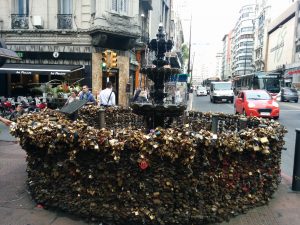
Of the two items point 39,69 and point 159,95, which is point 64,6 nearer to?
point 39,69

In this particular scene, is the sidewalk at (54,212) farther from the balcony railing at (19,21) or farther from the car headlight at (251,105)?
the balcony railing at (19,21)

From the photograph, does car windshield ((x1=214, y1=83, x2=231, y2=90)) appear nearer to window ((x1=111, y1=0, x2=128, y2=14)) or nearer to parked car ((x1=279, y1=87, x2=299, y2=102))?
parked car ((x1=279, y1=87, x2=299, y2=102))

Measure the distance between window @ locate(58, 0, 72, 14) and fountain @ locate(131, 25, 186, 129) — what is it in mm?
13692

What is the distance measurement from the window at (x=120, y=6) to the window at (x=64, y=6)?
101 inches

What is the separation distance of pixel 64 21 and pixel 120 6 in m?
3.62

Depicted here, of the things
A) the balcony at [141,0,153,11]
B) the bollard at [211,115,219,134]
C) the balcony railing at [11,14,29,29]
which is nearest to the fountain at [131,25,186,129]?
the bollard at [211,115,219,134]

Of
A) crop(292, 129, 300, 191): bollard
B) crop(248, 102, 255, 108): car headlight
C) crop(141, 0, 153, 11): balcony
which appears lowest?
crop(292, 129, 300, 191): bollard

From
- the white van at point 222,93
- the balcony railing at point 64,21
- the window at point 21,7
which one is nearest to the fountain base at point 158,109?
the balcony railing at point 64,21

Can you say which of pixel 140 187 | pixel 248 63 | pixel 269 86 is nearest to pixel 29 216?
pixel 140 187

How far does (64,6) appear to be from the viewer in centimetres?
1792

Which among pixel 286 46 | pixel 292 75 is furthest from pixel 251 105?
pixel 286 46

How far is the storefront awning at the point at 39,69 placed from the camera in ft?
52.4

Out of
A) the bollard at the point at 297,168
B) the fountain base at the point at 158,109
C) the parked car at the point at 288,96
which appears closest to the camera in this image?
the bollard at the point at 297,168

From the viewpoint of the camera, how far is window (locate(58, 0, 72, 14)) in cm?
1788
